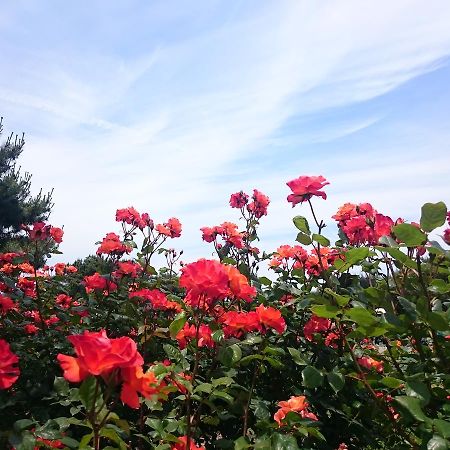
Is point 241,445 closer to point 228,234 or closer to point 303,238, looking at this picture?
point 303,238

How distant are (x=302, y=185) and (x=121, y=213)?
2.34 m

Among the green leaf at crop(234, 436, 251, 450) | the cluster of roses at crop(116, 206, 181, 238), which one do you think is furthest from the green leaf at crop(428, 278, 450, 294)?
the cluster of roses at crop(116, 206, 181, 238)

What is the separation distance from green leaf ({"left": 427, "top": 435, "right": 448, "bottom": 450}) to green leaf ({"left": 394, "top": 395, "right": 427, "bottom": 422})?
6cm

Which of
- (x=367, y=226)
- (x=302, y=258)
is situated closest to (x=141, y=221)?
(x=302, y=258)

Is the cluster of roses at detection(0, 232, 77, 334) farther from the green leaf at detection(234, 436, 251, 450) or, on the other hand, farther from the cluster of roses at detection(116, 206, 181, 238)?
the green leaf at detection(234, 436, 251, 450)

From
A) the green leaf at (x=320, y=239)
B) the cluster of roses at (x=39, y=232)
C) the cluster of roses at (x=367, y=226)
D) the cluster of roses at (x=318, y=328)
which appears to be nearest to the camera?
the green leaf at (x=320, y=239)

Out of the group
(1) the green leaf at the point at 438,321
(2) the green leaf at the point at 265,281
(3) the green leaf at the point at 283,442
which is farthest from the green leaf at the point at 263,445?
(2) the green leaf at the point at 265,281

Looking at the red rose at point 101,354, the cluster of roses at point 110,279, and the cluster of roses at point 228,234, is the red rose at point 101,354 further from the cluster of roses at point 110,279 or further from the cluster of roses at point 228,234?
the cluster of roses at point 228,234

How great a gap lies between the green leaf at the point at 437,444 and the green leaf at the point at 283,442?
38cm

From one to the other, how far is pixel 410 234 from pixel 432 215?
11cm

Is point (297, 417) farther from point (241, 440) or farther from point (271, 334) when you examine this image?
point (271, 334)

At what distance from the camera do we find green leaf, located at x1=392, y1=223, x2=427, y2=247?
152cm

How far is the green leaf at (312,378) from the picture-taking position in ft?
5.35

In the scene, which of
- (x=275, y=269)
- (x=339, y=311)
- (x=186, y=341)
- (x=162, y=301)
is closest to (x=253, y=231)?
(x=275, y=269)
